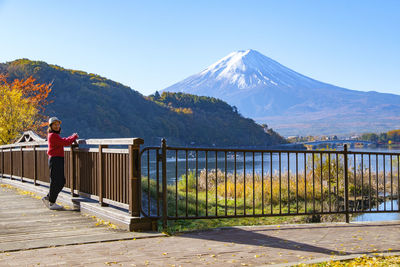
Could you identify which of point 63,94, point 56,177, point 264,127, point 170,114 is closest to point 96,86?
point 63,94

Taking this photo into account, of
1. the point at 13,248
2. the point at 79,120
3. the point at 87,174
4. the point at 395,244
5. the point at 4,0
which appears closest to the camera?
the point at 13,248

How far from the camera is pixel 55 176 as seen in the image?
25.5 ft

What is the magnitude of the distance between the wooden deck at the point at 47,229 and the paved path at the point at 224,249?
165 mm

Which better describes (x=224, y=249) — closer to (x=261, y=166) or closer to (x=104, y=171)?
(x=104, y=171)

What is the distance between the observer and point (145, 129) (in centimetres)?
7994

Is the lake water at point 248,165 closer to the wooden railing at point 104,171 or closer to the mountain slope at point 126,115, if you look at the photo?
the wooden railing at point 104,171

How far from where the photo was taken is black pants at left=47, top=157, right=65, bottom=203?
775 cm

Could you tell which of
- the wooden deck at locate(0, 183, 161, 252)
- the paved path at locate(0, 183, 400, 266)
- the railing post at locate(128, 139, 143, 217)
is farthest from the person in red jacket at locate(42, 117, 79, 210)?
the railing post at locate(128, 139, 143, 217)

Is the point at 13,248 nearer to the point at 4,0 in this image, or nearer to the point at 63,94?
the point at 4,0

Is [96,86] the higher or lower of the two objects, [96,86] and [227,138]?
the higher

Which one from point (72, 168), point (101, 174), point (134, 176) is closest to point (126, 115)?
point (72, 168)

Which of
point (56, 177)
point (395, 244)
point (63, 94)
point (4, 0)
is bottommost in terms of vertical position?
point (395, 244)

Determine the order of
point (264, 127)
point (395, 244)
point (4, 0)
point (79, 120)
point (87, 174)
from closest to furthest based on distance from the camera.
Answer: point (395, 244)
point (4, 0)
point (87, 174)
point (79, 120)
point (264, 127)

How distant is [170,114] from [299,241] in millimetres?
85386
